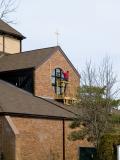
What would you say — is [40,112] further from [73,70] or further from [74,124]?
[73,70]

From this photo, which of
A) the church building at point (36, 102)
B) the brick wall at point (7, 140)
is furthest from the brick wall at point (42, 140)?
the brick wall at point (7, 140)

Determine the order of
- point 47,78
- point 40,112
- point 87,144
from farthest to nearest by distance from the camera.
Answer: point 47,78 < point 87,144 < point 40,112

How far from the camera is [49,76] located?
4138cm

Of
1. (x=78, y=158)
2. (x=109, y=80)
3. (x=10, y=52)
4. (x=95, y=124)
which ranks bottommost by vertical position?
(x=78, y=158)

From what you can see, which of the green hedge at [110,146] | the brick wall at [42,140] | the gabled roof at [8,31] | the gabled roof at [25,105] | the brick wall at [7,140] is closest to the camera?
the green hedge at [110,146]

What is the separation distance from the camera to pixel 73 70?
44125mm

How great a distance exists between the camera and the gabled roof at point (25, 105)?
32.9 meters

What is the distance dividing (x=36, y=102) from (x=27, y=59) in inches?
272

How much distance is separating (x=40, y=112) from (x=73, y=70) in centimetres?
1050

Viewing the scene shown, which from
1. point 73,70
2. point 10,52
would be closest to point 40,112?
point 73,70

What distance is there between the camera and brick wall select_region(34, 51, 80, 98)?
40.0 meters

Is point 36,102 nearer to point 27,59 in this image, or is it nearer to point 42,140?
point 42,140

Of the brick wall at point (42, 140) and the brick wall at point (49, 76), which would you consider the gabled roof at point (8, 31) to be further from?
the brick wall at point (42, 140)

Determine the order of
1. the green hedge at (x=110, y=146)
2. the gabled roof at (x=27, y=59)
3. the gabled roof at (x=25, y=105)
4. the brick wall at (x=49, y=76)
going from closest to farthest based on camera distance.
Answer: the green hedge at (x=110, y=146) → the gabled roof at (x=25, y=105) → the brick wall at (x=49, y=76) → the gabled roof at (x=27, y=59)
